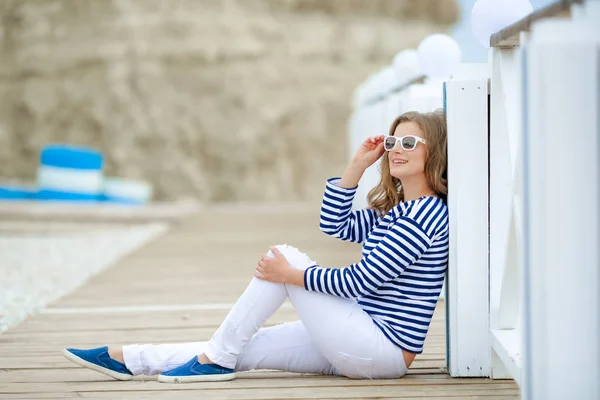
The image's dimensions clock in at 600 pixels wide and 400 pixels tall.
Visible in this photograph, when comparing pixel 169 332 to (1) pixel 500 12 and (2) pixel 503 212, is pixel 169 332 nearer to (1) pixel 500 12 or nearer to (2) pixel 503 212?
(2) pixel 503 212

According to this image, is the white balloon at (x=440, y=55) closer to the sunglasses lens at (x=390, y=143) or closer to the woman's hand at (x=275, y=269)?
the sunglasses lens at (x=390, y=143)

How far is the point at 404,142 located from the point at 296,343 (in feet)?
2.37

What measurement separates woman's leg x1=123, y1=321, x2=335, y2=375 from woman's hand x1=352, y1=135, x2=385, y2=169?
0.56 m

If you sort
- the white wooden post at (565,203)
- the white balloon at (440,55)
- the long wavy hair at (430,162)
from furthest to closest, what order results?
the white balloon at (440,55) < the long wavy hair at (430,162) < the white wooden post at (565,203)

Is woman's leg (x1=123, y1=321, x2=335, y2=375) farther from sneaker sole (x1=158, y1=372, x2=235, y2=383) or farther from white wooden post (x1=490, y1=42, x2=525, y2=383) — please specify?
white wooden post (x1=490, y1=42, x2=525, y2=383)

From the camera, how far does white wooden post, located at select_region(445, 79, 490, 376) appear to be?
8.66ft

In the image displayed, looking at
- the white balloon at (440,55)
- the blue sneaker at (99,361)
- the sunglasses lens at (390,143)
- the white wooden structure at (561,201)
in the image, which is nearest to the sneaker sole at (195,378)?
the blue sneaker at (99,361)

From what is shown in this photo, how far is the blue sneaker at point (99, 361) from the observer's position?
2682mm

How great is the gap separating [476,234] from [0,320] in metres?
2.46

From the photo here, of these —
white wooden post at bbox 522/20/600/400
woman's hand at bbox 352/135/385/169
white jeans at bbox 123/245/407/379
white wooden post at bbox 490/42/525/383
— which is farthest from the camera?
woman's hand at bbox 352/135/385/169

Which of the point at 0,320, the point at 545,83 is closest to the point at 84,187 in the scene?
the point at 0,320

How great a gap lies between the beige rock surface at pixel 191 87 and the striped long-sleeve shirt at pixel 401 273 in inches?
728

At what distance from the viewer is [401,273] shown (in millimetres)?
2572

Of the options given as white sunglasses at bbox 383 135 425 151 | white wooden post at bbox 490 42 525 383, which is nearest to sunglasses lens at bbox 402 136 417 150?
white sunglasses at bbox 383 135 425 151
